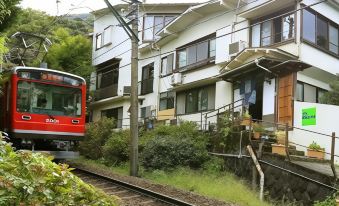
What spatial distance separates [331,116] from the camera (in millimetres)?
17016

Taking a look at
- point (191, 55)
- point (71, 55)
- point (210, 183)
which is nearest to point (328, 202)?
point (210, 183)

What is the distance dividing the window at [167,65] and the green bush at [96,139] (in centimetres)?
590

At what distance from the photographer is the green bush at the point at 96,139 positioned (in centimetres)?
2231

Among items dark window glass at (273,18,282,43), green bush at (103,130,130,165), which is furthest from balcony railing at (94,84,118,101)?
dark window glass at (273,18,282,43)

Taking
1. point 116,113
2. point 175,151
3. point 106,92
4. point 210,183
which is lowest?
point 210,183

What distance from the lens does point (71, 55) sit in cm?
3300

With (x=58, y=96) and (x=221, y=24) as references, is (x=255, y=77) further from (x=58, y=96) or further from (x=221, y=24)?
(x=58, y=96)

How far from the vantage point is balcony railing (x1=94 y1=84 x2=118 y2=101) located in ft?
109

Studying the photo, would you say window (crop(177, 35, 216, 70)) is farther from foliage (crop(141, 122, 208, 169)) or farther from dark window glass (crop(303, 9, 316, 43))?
foliage (crop(141, 122, 208, 169))

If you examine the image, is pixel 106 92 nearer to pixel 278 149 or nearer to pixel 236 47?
pixel 236 47

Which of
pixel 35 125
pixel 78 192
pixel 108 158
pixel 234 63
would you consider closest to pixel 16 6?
pixel 35 125

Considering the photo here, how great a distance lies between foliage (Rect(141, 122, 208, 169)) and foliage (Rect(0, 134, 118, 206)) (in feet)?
39.2

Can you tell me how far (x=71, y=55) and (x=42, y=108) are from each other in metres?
17.2

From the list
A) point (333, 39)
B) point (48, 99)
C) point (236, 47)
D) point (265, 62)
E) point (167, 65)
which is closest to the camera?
point (48, 99)
